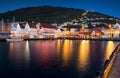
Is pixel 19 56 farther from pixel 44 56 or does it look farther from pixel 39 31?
pixel 39 31

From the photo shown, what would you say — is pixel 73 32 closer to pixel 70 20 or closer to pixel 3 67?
pixel 70 20

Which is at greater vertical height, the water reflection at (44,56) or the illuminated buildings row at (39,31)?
the illuminated buildings row at (39,31)

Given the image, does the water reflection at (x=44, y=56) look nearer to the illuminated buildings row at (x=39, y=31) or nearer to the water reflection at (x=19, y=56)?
the water reflection at (x=19, y=56)

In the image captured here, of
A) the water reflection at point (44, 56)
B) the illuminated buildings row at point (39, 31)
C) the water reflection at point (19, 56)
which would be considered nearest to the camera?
the water reflection at point (19, 56)

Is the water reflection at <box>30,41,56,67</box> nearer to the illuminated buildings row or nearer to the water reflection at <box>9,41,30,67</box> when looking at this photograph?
the water reflection at <box>9,41,30,67</box>

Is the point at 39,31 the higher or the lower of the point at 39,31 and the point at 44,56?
the higher

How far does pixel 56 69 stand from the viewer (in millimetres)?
28156

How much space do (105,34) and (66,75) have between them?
114657 mm

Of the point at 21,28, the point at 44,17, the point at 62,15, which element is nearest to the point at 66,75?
the point at 21,28

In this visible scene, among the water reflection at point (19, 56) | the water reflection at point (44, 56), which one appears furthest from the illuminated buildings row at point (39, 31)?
the water reflection at point (19, 56)

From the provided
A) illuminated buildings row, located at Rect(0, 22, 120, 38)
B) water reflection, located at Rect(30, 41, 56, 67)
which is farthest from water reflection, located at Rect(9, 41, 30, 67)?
illuminated buildings row, located at Rect(0, 22, 120, 38)

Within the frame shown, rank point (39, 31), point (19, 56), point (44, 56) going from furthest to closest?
point (39, 31), point (44, 56), point (19, 56)

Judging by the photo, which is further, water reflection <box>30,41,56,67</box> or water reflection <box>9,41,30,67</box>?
water reflection <box>30,41,56,67</box>

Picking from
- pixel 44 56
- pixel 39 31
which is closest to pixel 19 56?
pixel 44 56
